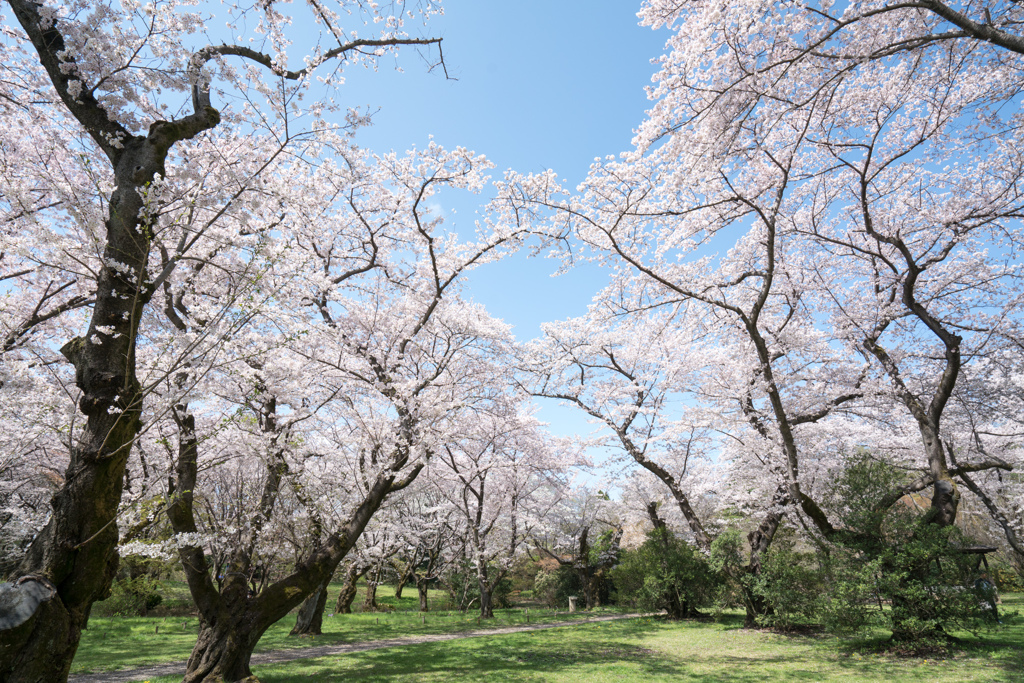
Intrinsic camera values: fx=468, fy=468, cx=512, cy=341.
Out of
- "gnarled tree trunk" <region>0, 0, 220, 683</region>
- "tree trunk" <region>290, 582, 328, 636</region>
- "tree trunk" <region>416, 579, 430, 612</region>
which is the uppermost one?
"gnarled tree trunk" <region>0, 0, 220, 683</region>

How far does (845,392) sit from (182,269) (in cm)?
1397

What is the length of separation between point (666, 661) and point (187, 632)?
12773 millimetres

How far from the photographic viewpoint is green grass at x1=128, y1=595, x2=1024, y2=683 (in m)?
6.41

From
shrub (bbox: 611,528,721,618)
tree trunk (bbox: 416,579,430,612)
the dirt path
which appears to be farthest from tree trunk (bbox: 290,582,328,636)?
shrub (bbox: 611,528,721,618)

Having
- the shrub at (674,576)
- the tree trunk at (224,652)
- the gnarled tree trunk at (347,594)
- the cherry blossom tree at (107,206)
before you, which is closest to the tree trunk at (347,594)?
the gnarled tree trunk at (347,594)

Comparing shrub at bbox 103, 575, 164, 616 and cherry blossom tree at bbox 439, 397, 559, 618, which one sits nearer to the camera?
cherry blossom tree at bbox 439, 397, 559, 618

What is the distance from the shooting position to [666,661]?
785cm

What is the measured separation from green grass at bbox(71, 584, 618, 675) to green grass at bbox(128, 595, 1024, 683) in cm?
264

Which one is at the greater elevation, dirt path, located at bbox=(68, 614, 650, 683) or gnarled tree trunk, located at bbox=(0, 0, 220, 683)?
gnarled tree trunk, located at bbox=(0, 0, 220, 683)

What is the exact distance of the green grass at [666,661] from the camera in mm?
6414

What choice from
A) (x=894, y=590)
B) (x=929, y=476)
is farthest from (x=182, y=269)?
(x=929, y=476)

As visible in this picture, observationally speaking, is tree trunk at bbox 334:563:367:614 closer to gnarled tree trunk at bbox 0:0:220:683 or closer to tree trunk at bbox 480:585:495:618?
tree trunk at bbox 480:585:495:618

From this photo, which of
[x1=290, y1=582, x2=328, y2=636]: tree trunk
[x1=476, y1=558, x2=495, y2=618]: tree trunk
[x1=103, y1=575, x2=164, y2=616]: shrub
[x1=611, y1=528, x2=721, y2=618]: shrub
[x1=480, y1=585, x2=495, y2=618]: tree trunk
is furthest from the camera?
[x1=103, y1=575, x2=164, y2=616]: shrub

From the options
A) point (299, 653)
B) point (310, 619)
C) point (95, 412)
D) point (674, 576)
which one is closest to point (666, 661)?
point (674, 576)
